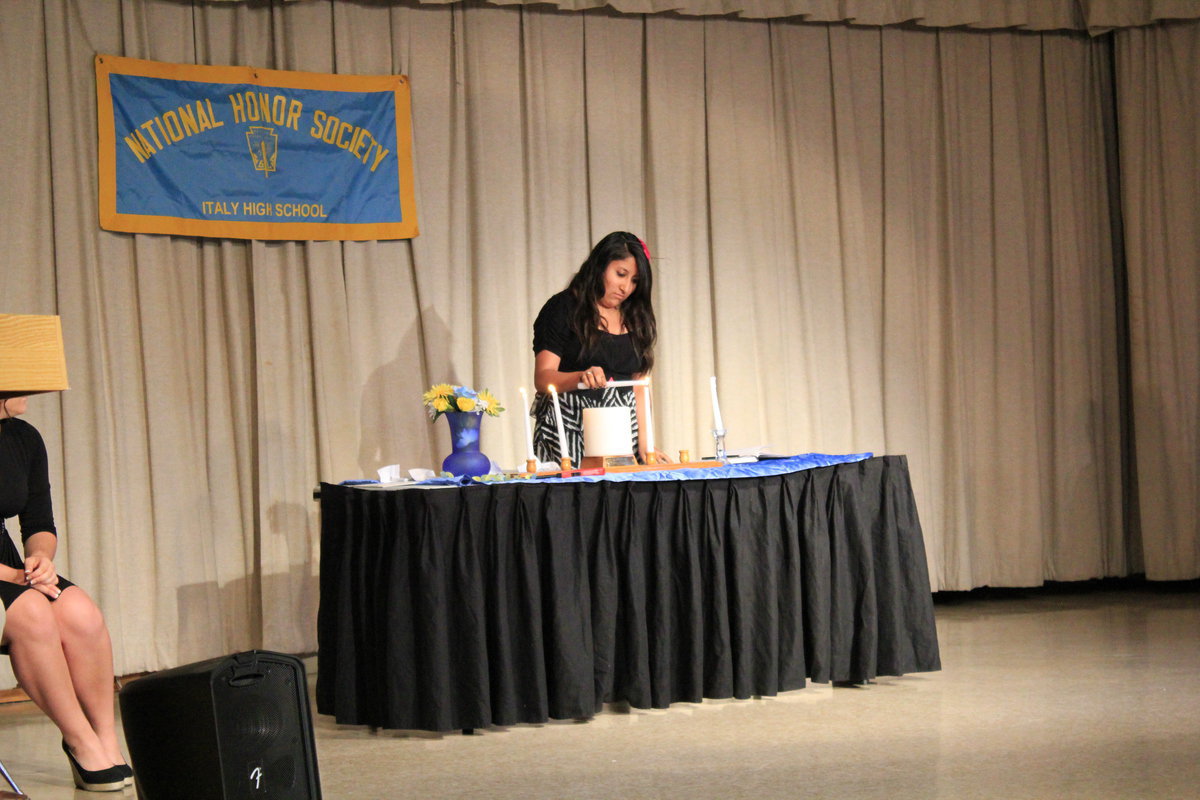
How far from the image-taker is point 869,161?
606 cm

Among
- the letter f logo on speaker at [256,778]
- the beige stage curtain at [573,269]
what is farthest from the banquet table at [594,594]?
the beige stage curtain at [573,269]

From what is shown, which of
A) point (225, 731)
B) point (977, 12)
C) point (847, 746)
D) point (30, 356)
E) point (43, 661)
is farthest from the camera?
point (977, 12)

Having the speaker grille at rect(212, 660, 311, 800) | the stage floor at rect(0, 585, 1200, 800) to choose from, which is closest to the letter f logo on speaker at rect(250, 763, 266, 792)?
the speaker grille at rect(212, 660, 311, 800)

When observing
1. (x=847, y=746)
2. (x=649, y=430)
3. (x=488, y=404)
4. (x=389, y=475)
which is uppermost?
(x=488, y=404)

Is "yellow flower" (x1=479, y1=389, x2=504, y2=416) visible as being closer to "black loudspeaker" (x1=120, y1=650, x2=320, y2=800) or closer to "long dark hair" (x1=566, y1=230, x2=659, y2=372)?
"long dark hair" (x1=566, y1=230, x2=659, y2=372)

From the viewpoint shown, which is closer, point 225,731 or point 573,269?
point 225,731

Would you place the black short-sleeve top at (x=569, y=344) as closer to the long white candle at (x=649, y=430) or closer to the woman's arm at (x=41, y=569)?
the long white candle at (x=649, y=430)

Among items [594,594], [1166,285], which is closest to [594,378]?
[594,594]

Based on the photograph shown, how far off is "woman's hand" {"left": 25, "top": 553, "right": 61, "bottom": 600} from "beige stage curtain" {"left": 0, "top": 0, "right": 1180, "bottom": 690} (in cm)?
172

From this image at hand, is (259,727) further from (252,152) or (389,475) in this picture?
(252,152)

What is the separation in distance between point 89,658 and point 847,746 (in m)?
2.05

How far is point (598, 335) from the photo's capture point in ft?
14.1

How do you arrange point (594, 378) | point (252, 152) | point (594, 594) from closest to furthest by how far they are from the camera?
point (594, 594) → point (594, 378) → point (252, 152)

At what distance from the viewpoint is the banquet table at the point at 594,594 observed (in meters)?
3.60
